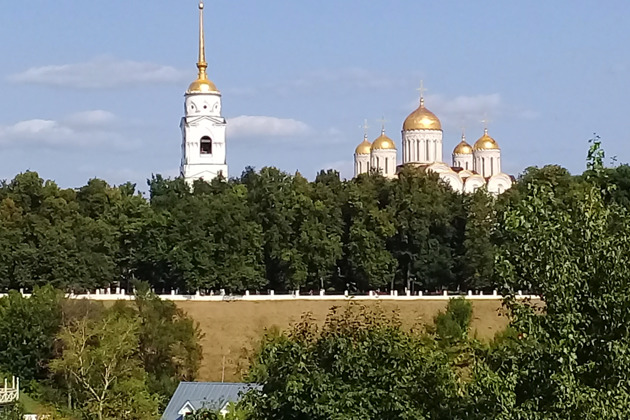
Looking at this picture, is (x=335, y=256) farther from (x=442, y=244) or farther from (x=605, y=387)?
(x=605, y=387)

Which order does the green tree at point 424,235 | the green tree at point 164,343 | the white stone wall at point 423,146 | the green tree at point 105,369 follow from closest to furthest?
the green tree at point 105,369
the green tree at point 164,343
the green tree at point 424,235
the white stone wall at point 423,146

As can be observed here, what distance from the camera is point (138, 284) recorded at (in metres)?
44.5

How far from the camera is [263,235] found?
166ft

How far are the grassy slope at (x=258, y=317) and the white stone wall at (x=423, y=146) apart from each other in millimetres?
24919

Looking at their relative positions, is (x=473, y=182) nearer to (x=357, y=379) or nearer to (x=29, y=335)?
(x=29, y=335)

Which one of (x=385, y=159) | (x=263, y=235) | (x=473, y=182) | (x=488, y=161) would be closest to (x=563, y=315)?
(x=263, y=235)

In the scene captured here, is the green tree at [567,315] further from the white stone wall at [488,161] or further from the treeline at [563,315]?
the white stone wall at [488,161]

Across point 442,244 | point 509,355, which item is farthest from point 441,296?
point 509,355

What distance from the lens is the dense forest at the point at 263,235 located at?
4844 centimetres

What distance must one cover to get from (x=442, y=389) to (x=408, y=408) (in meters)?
0.54

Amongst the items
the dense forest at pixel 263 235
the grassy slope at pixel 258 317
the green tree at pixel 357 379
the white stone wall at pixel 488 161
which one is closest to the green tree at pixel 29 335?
the grassy slope at pixel 258 317

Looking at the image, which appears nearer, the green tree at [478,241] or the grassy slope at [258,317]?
the grassy slope at [258,317]

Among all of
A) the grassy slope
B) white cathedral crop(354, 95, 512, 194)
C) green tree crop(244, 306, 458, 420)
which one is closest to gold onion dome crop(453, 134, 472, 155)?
white cathedral crop(354, 95, 512, 194)

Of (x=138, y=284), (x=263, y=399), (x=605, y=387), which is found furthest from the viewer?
(x=138, y=284)
